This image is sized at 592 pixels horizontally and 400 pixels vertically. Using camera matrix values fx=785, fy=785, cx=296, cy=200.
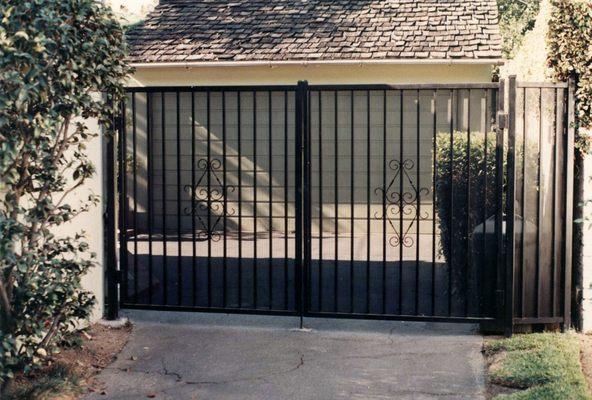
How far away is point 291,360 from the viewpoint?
6.67m

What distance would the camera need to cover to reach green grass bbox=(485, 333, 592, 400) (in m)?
5.53

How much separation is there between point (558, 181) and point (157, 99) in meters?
9.04

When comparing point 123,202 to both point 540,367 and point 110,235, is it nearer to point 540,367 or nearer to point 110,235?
point 110,235

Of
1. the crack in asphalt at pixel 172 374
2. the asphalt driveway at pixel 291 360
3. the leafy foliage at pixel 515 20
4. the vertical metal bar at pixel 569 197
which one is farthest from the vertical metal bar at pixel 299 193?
the leafy foliage at pixel 515 20

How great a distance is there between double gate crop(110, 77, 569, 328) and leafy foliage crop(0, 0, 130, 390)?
4.55 feet

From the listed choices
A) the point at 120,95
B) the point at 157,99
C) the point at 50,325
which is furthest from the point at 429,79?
the point at 50,325

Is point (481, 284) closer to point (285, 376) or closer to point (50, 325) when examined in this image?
point (285, 376)

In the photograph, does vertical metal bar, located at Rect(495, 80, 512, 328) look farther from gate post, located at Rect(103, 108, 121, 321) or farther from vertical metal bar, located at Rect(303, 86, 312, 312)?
gate post, located at Rect(103, 108, 121, 321)

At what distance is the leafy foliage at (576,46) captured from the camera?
6.74 meters

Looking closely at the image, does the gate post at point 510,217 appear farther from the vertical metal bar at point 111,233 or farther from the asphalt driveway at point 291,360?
the vertical metal bar at point 111,233

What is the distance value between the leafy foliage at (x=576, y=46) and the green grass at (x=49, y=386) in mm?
4696

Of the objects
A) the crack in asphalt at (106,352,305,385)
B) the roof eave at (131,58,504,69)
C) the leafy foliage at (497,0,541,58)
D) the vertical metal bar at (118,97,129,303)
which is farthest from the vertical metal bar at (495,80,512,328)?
the leafy foliage at (497,0,541,58)

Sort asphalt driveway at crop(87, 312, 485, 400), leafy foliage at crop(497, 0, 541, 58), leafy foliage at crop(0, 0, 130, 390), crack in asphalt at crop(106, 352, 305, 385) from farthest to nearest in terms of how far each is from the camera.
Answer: leafy foliage at crop(497, 0, 541, 58)
crack in asphalt at crop(106, 352, 305, 385)
asphalt driveway at crop(87, 312, 485, 400)
leafy foliage at crop(0, 0, 130, 390)

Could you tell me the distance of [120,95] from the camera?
20.7 ft
